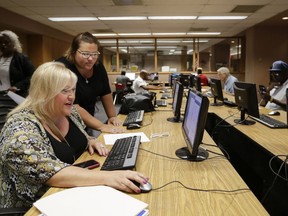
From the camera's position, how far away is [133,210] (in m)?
0.94

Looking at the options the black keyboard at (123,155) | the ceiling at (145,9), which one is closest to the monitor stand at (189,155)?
the black keyboard at (123,155)

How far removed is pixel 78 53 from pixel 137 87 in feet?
15.6

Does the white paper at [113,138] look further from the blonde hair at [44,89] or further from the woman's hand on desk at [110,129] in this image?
the blonde hair at [44,89]

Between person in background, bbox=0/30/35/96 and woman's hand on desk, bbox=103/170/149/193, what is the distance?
2.10 meters

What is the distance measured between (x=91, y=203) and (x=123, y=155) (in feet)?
1.63

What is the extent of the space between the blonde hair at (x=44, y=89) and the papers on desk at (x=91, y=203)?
0.46m

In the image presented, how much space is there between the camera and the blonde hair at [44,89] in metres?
1.33

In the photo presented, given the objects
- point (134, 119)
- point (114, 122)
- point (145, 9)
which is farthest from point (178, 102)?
point (145, 9)

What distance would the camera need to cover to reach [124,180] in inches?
43.8

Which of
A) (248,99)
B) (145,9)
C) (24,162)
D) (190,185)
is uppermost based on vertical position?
(145,9)

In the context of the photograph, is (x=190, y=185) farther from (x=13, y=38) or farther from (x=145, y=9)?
(x=145, y=9)

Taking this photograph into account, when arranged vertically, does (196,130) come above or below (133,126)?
above

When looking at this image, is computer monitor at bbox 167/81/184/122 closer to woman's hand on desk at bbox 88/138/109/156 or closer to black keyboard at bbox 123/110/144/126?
black keyboard at bbox 123/110/144/126

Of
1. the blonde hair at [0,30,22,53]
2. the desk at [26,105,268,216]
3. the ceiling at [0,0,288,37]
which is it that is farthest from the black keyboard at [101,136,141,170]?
the ceiling at [0,0,288,37]
